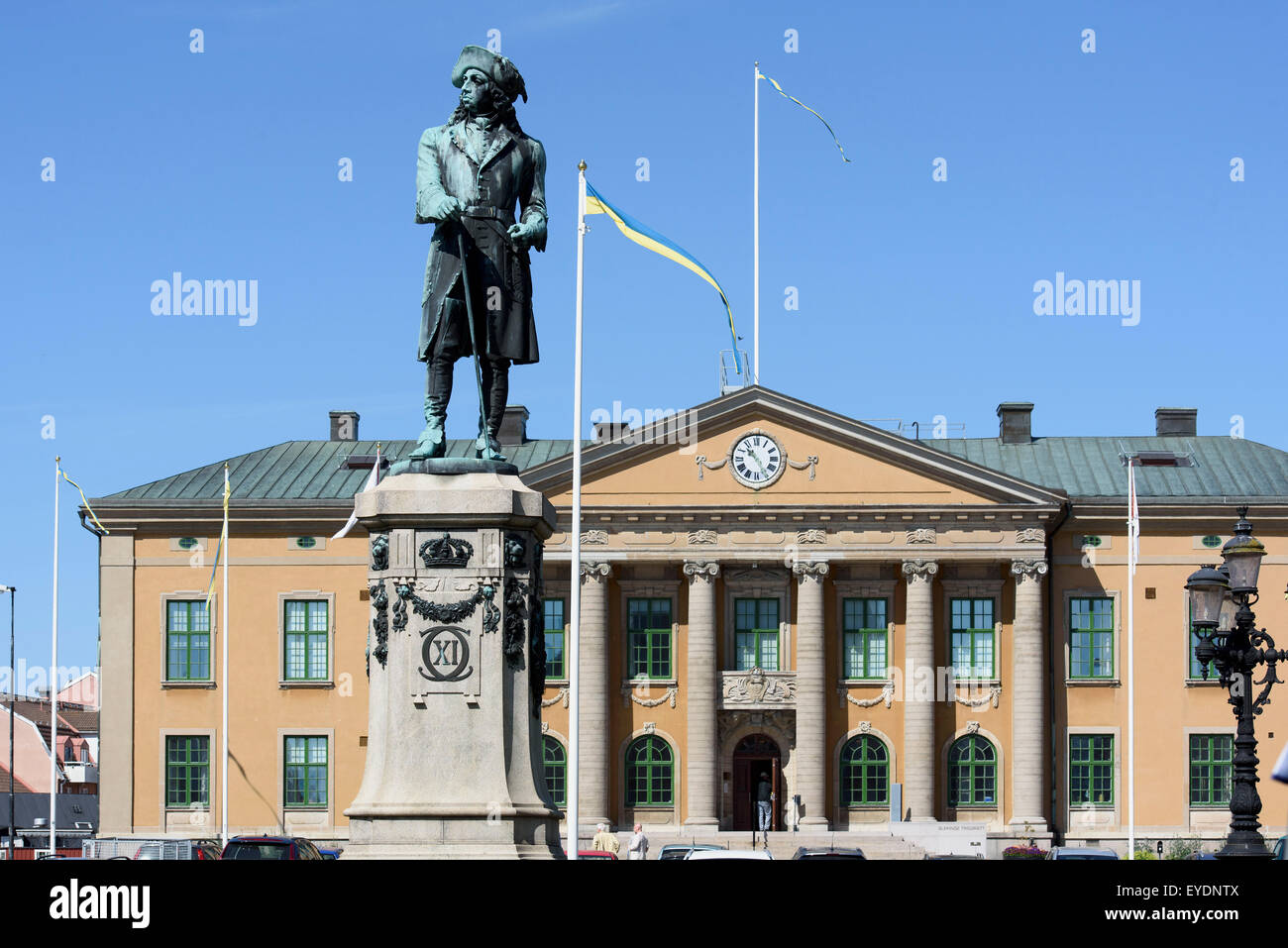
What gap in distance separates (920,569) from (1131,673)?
24.5 ft

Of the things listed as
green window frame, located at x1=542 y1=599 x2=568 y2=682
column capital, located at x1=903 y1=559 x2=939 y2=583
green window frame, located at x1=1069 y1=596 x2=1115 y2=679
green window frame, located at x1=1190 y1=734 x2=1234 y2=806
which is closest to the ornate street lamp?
column capital, located at x1=903 y1=559 x2=939 y2=583

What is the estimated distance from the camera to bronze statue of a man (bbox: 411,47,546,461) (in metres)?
15.0

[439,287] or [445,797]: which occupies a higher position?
[439,287]

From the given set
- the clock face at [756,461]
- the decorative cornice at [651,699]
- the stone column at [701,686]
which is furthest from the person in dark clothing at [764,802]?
the clock face at [756,461]

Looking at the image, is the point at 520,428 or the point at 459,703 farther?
the point at 520,428

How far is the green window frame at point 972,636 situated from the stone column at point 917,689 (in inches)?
51.5

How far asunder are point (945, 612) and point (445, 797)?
184 feet

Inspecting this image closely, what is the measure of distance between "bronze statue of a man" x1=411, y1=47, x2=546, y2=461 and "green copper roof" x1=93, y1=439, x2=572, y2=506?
2118 inches

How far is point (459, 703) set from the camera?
14.1 meters

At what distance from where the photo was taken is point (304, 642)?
69.6 m

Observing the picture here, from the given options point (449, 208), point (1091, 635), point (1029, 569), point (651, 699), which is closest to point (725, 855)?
point (449, 208)
